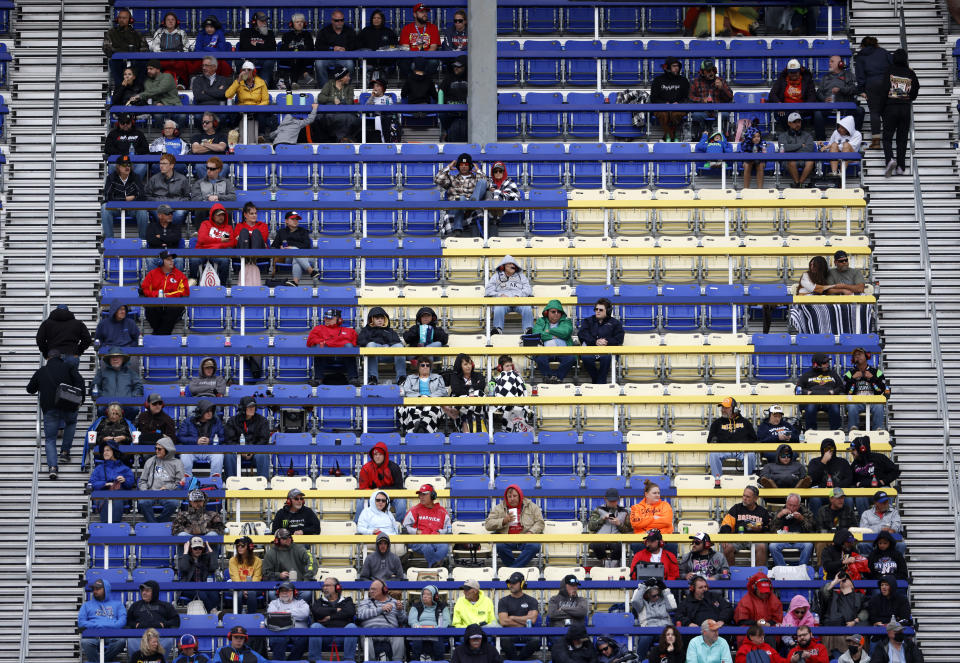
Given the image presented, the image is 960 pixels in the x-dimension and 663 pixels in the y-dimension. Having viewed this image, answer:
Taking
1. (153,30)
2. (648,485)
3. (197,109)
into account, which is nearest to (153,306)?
(197,109)

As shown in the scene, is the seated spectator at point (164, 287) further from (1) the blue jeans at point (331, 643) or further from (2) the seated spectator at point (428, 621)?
(2) the seated spectator at point (428, 621)

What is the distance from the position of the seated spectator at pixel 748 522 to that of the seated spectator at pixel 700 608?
3.79 feet

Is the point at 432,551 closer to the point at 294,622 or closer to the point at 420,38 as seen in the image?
the point at 294,622

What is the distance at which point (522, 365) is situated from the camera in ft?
75.7

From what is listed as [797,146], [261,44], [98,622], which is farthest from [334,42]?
[98,622]

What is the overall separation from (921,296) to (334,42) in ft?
28.6

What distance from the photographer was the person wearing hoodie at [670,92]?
25.0 metres

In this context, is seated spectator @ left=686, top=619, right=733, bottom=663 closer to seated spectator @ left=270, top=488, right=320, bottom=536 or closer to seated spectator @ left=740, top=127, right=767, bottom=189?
seated spectator @ left=270, top=488, right=320, bottom=536

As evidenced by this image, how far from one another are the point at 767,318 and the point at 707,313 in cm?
78

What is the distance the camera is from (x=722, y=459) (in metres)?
22.0

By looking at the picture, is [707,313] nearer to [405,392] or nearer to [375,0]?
[405,392]

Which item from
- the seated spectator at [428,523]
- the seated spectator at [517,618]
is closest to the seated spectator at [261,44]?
the seated spectator at [428,523]

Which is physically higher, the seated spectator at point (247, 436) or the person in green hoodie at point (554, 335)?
the person in green hoodie at point (554, 335)

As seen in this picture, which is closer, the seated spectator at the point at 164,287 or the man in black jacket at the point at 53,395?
the man in black jacket at the point at 53,395
